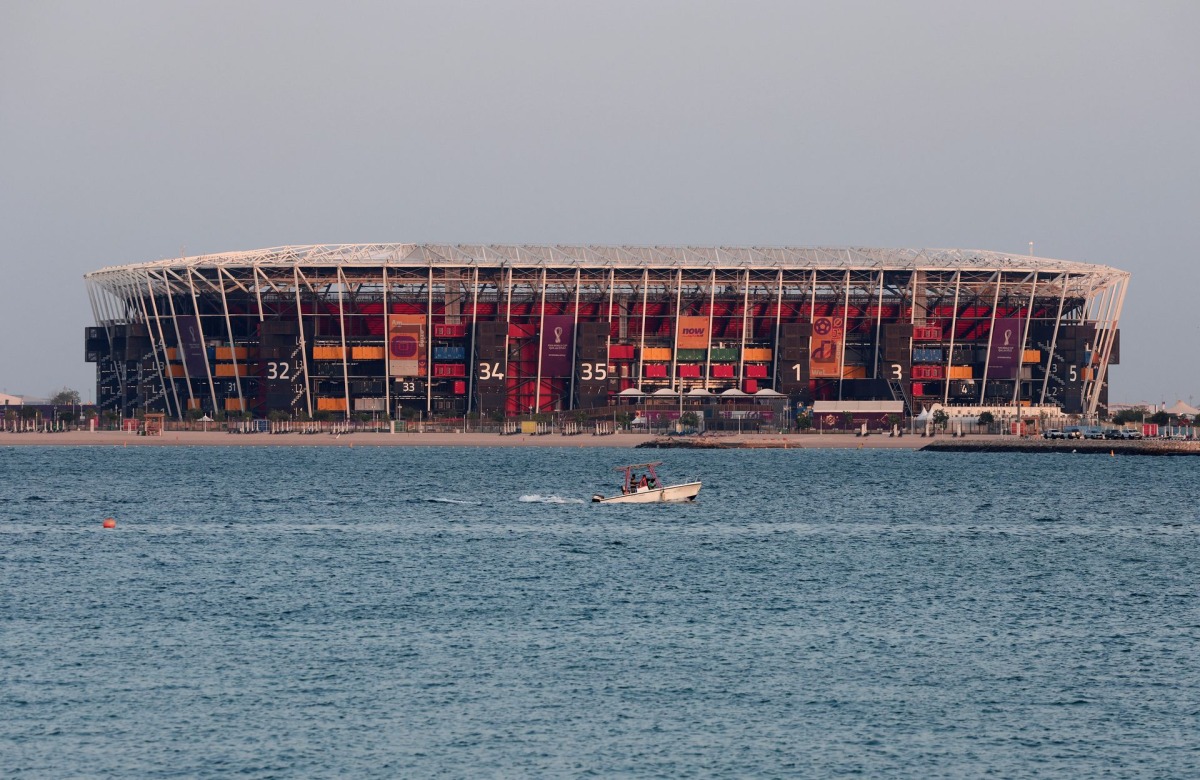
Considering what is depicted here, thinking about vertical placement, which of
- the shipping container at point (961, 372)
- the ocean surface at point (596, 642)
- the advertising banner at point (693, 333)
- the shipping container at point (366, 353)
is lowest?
the shipping container at point (961, 372)

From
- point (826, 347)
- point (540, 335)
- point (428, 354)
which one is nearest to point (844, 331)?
point (826, 347)

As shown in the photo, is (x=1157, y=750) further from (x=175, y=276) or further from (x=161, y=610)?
(x=175, y=276)

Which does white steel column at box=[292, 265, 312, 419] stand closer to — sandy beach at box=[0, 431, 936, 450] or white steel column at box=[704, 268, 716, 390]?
sandy beach at box=[0, 431, 936, 450]

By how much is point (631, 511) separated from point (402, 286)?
347ft

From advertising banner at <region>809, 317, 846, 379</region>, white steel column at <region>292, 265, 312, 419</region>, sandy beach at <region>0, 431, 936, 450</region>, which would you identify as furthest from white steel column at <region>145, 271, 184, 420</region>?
advertising banner at <region>809, 317, 846, 379</region>

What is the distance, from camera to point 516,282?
176625 millimetres

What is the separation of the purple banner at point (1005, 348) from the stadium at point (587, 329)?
19 centimetres

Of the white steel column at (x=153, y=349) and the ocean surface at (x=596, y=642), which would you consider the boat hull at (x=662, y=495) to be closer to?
the ocean surface at (x=596, y=642)

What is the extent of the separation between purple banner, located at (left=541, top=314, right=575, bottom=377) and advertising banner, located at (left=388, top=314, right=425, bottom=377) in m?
14.3

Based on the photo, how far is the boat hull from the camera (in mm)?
81875

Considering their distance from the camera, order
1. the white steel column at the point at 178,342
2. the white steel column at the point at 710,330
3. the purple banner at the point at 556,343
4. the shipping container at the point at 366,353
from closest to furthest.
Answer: the white steel column at the point at 178,342, the white steel column at the point at 710,330, the shipping container at the point at 366,353, the purple banner at the point at 556,343

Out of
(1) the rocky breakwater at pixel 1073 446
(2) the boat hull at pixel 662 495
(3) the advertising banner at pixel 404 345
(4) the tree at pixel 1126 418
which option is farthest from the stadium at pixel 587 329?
(2) the boat hull at pixel 662 495

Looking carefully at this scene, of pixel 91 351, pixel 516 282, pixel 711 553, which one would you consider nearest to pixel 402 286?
pixel 516 282

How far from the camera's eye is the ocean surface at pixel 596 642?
97.3ft
